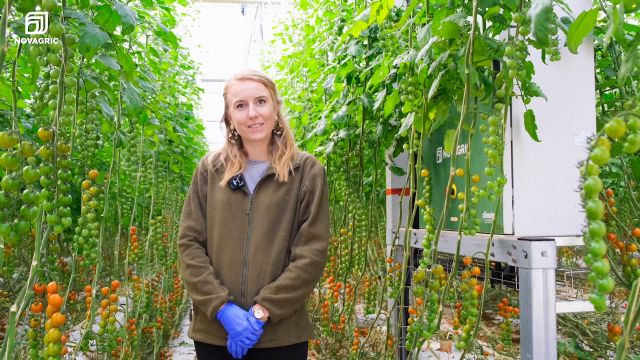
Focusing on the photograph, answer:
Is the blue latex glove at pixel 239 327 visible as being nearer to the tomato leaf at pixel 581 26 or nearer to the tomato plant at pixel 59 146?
the tomato plant at pixel 59 146

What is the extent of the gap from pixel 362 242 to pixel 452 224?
908mm

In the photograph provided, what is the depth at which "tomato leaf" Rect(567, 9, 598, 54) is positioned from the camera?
78 centimetres

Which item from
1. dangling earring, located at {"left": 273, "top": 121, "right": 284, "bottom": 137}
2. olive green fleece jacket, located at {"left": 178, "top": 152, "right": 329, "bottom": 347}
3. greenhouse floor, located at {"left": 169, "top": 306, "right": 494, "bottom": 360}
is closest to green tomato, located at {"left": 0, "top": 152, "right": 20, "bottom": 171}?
olive green fleece jacket, located at {"left": 178, "top": 152, "right": 329, "bottom": 347}

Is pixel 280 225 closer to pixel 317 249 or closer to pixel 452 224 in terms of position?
pixel 317 249

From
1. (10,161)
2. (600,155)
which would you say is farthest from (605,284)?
(10,161)

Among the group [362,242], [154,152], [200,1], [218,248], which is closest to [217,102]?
[200,1]

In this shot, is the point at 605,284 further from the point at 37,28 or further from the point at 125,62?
the point at 125,62

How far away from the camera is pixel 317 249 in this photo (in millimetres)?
1510

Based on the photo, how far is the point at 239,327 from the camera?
4.65 ft

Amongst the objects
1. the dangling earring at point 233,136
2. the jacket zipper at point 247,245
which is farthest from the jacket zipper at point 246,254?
the dangling earring at point 233,136

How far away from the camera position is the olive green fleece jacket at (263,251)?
1479mm

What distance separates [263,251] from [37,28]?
2.84ft

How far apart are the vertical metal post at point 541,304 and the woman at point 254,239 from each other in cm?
62

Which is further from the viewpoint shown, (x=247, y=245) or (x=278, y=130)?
(x=278, y=130)
